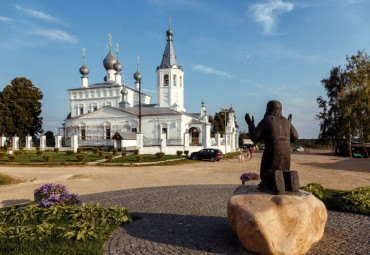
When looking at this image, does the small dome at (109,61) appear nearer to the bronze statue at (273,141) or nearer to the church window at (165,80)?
the church window at (165,80)

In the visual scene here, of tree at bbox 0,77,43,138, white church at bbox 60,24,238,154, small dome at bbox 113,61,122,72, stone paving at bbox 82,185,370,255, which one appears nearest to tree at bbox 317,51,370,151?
white church at bbox 60,24,238,154

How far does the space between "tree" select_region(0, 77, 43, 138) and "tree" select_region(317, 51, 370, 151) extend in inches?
1835

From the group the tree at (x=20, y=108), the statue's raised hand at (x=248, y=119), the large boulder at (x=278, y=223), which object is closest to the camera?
the large boulder at (x=278, y=223)

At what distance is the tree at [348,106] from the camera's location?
107 feet

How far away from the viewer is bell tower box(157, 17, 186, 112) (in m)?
46.2

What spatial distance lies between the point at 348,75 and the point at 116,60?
42.3 metres

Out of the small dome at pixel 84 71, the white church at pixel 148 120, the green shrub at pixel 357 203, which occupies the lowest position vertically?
the green shrub at pixel 357 203

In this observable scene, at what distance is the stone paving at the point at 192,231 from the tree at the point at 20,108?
44.0 meters

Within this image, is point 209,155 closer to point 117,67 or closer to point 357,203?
point 357,203

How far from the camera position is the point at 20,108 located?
4469 cm

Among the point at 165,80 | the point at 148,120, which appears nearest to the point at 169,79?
the point at 165,80

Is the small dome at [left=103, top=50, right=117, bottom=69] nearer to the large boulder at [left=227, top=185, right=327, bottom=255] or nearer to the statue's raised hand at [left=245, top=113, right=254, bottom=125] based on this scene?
the statue's raised hand at [left=245, top=113, right=254, bottom=125]

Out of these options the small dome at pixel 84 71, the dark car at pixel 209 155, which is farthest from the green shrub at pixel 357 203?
the small dome at pixel 84 71

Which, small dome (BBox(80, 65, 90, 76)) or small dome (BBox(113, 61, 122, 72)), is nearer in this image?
small dome (BBox(113, 61, 122, 72))
